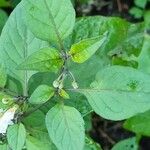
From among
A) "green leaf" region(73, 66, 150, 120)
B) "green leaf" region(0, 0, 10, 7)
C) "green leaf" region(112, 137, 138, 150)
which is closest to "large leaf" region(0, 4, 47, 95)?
"green leaf" region(73, 66, 150, 120)

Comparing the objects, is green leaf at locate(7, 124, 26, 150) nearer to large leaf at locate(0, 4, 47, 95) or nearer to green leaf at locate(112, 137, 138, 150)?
large leaf at locate(0, 4, 47, 95)

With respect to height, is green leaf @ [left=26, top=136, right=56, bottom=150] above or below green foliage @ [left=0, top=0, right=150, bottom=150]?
below

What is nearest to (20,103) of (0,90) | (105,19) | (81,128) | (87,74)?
(0,90)

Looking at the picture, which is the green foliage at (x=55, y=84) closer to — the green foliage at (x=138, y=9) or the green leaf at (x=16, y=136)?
the green leaf at (x=16, y=136)

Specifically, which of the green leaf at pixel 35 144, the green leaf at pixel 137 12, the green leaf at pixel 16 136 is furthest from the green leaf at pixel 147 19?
the green leaf at pixel 16 136

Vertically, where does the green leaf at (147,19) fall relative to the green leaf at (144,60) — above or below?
below

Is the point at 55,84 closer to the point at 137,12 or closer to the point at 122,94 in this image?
the point at 122,94

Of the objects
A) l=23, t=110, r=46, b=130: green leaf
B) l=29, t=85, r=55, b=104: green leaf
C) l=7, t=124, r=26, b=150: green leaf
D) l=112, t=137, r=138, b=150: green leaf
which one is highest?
l=29, t=85, r=55, b=104: green leaf
